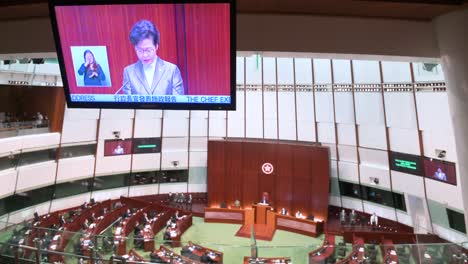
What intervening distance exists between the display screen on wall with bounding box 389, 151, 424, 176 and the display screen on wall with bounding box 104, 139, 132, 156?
11.9 meters

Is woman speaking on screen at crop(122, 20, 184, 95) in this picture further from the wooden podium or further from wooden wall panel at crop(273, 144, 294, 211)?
wooden wall panel at crop(273, 144, 294, 211)

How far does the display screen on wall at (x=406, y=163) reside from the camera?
1062 centimetres

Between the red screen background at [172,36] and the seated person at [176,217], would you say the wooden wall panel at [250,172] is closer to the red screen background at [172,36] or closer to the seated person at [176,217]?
the seated person at [176,217]

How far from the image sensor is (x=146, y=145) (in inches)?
597

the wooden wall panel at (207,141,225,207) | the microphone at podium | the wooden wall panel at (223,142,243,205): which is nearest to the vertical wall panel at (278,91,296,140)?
the wooden wall panel at (223,142,243,205)

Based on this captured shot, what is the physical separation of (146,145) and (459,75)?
13925mm

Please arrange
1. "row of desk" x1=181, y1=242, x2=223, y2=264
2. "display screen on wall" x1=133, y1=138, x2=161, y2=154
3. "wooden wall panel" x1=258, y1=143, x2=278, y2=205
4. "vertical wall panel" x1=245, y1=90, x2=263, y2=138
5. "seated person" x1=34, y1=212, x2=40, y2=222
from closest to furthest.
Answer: "row of desk" x1=181, y1=242, x2=223, y2=264 < "seated person" x1=34, y1=212, x2=40, y2=222 < "wooden wall panel" x1=258, y1=143, x2=278, y2=205 < "display screen on wall" x1=133, y1=138, x2=161, y2=154 < "vertical wall panel" x1=245, y1=90, x2=263, y2=138

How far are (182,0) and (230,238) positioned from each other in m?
10.2

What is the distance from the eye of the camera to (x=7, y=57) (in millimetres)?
4195

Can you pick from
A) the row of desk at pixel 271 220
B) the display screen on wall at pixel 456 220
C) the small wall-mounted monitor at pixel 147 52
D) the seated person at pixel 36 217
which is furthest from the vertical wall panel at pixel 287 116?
the small wall-mounted monitor at pixel 147 52

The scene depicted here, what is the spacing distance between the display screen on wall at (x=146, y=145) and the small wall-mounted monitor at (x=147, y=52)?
1206cm

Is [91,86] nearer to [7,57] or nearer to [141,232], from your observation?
[7,57]

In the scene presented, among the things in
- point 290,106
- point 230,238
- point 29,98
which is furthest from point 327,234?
point 29,98

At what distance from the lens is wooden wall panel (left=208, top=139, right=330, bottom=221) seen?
13.2 metres
